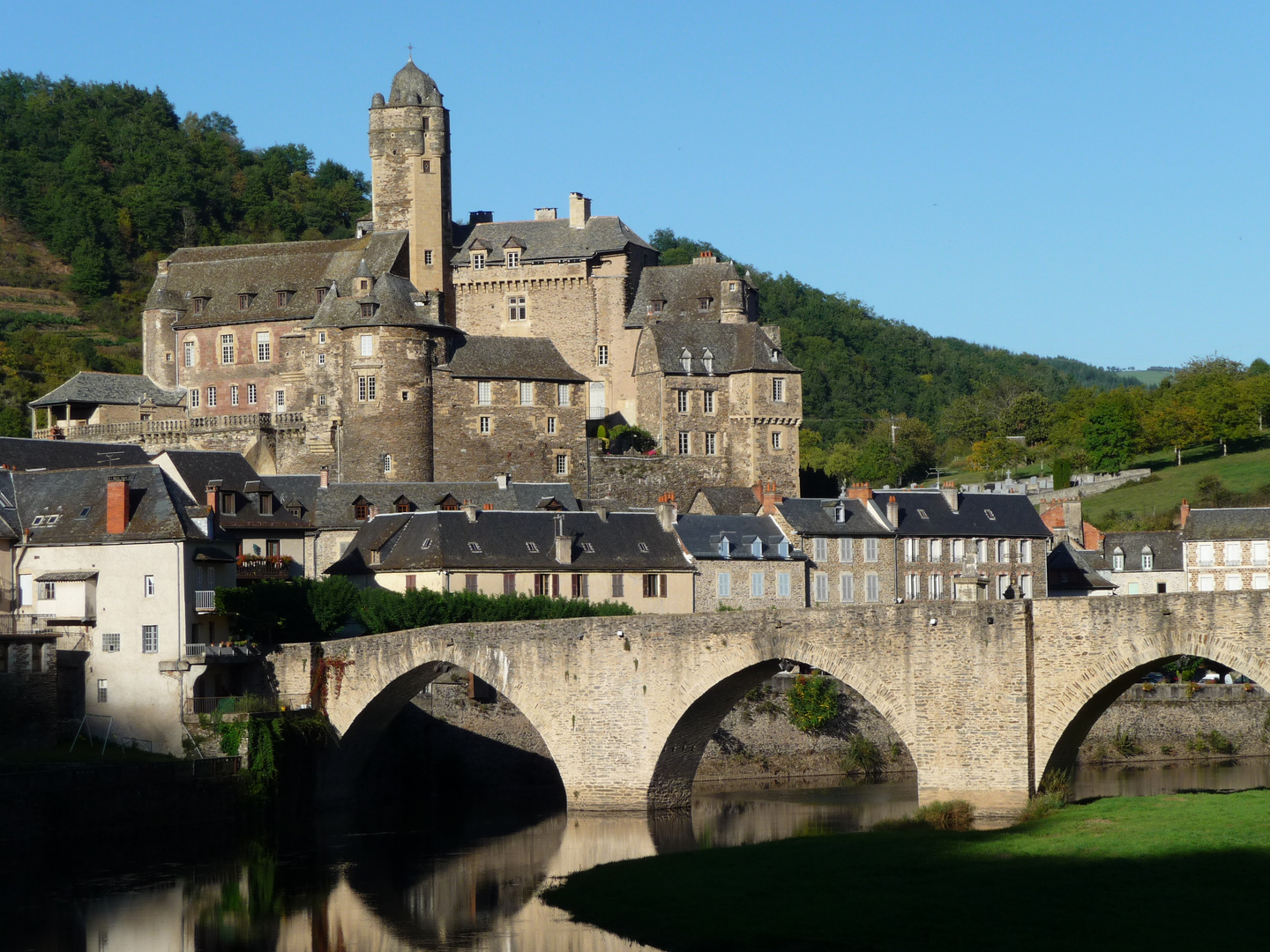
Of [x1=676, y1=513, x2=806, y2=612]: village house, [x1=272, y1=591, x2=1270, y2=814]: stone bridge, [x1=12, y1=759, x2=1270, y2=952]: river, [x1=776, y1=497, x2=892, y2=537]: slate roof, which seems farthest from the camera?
[x1=776, y1=497, x2=892, y2=537]: slate roof

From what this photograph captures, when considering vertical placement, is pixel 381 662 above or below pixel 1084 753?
above

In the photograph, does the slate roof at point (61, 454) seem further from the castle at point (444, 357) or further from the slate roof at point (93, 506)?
the castle at point (444, 357)

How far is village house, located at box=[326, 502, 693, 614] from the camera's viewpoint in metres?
54.1

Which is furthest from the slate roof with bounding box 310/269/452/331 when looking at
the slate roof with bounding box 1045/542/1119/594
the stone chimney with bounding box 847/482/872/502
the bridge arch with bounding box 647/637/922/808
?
the bridge arch with bounding box 647/637/922/808

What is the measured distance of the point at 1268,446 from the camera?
99.3 m

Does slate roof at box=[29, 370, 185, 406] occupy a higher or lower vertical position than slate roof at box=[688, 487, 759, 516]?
higher

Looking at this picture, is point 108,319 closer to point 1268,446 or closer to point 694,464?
point 694,464

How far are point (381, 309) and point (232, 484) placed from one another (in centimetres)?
1697

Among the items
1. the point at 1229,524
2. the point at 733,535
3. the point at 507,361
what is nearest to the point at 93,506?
the point at 733,535

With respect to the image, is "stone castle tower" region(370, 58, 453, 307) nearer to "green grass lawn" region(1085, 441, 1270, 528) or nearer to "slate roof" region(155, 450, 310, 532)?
"slate roof" region(155, 450, 310, 532)

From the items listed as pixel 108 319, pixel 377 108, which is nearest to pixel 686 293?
pixel 377 108

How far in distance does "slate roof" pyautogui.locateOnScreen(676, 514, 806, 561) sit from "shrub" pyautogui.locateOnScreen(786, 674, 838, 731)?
27.4ft

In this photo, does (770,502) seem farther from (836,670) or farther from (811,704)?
(836,670)

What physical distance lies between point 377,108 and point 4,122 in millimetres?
61070
